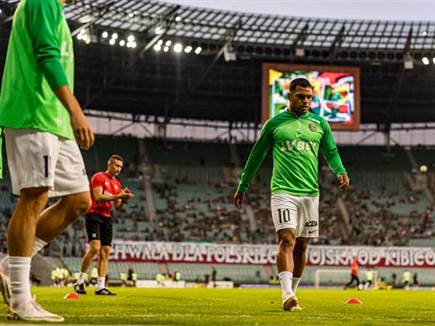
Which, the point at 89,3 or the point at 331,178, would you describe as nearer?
the point at 89,3

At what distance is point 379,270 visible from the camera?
48219mm

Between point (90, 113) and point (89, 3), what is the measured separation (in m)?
18.8

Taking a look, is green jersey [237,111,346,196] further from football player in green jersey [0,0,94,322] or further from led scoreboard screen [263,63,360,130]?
led scoreboard screen [263,63,360,130]

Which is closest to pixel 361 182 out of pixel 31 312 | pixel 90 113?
pixel 90 113

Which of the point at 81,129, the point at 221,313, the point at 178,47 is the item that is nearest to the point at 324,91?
the point at 178,47

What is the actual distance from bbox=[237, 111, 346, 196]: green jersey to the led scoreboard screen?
3848cm

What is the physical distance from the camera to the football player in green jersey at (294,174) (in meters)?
9.31

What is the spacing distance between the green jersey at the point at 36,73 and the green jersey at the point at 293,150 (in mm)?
4103

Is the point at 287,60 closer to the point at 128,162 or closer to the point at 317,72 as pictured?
the point at 317,72

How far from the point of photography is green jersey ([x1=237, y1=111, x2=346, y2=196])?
377 inches

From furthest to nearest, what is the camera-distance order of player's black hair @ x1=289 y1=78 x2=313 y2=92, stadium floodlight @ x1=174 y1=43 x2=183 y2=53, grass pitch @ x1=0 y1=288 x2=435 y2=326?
stadium floodlight @ x1=174 y1=43 x2=183 y2=53, player's black hair @ x1=289 y1=78 x2=313 y2=92, grass pitch @ x1=0 y1=288 x2=435 y2=326

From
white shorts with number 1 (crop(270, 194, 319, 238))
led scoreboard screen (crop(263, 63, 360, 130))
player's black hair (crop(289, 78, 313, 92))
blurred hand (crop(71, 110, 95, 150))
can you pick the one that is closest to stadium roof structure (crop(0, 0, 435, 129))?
led scoreboard screen (crop(263, 63, 360, 130))

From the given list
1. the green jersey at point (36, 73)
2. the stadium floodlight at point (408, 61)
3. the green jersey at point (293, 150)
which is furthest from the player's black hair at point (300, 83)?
the stadium floodlight at point (408, 61)

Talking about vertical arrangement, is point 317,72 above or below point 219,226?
above
